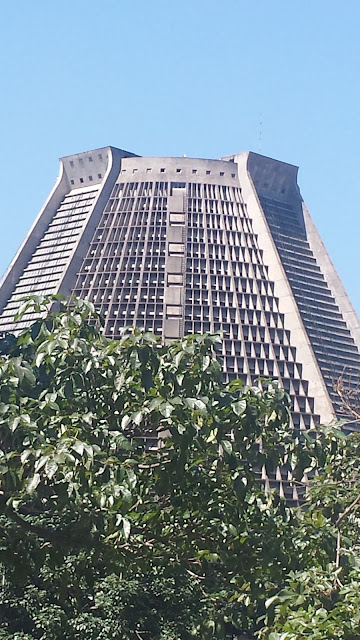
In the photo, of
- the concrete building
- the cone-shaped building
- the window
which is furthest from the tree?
the window

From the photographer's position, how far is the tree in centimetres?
1100

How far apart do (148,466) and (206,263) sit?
7061 centimetres

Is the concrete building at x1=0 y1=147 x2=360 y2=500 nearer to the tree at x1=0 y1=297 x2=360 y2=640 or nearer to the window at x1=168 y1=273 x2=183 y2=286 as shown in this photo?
the window at x1=168 y1=273 x2=183 y2=286

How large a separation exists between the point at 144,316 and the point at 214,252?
1173 cm

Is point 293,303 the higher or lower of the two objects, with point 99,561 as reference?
higher

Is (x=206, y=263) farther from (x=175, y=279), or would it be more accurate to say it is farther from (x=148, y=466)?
(x=148, y=466)

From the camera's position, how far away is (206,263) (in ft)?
271

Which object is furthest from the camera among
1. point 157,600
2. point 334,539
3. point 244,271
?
point 244,271

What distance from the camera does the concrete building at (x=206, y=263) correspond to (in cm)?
7675

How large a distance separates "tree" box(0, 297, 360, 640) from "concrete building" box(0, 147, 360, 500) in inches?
2340

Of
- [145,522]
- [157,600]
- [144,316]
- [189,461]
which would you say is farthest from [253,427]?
[144,316]

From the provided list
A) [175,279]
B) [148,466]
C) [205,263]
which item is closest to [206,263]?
[205,263]

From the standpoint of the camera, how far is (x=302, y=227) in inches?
3593

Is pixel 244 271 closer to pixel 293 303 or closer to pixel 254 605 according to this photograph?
pixel 293 303
